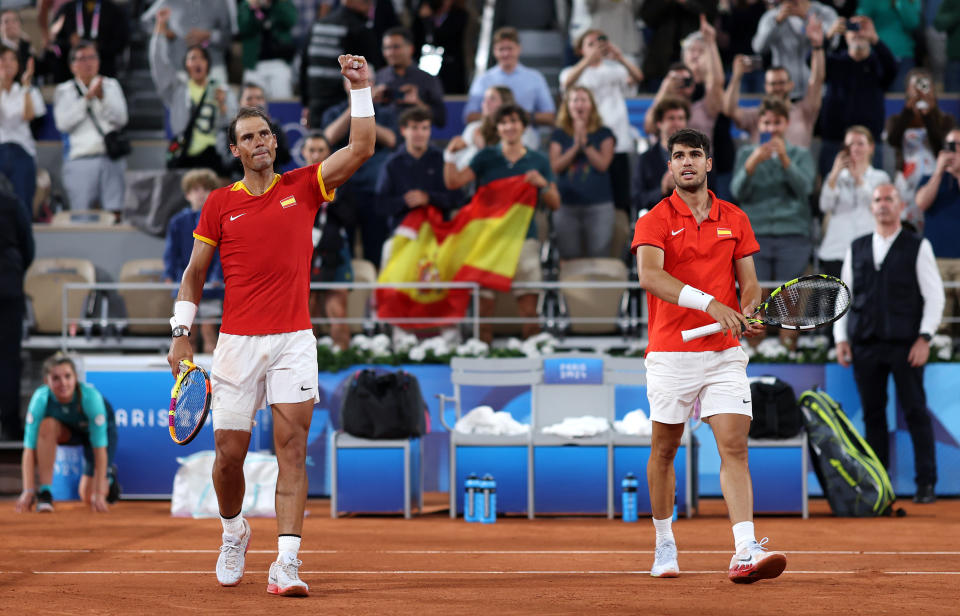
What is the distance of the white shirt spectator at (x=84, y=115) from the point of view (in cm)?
1496

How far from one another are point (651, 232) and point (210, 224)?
7.32 feet

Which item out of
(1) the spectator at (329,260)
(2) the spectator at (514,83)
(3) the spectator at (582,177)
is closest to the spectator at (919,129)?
(3) the spectator at (582,177)

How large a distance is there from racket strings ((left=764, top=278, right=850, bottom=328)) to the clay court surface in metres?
1.34

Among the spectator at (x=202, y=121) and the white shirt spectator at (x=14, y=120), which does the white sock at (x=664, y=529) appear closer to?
the spectator at (x=202, y=121)

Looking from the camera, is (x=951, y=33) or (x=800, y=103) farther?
(x=951, y=33)

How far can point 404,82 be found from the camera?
45.0 ft

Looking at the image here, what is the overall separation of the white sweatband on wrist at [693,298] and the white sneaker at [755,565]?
1175 mm

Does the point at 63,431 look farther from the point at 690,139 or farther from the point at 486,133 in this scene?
the point at 690,139

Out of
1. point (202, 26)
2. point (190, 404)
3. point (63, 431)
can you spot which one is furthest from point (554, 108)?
point (190, 404)

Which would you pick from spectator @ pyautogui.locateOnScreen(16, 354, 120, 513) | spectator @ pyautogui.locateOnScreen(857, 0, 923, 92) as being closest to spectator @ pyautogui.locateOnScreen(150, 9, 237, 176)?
spectator @ pyautogui.locateOnScreen(16, 354, 120, 513)

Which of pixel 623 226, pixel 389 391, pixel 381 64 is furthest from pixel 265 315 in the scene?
pixel 381 64

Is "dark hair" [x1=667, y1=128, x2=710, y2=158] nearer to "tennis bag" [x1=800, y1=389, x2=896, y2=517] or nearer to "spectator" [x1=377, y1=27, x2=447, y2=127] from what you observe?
"tennis bag" [x1=800, y1=389, x2=896, y2=517]

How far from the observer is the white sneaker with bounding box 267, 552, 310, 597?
614cm

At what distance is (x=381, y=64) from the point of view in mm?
15289
